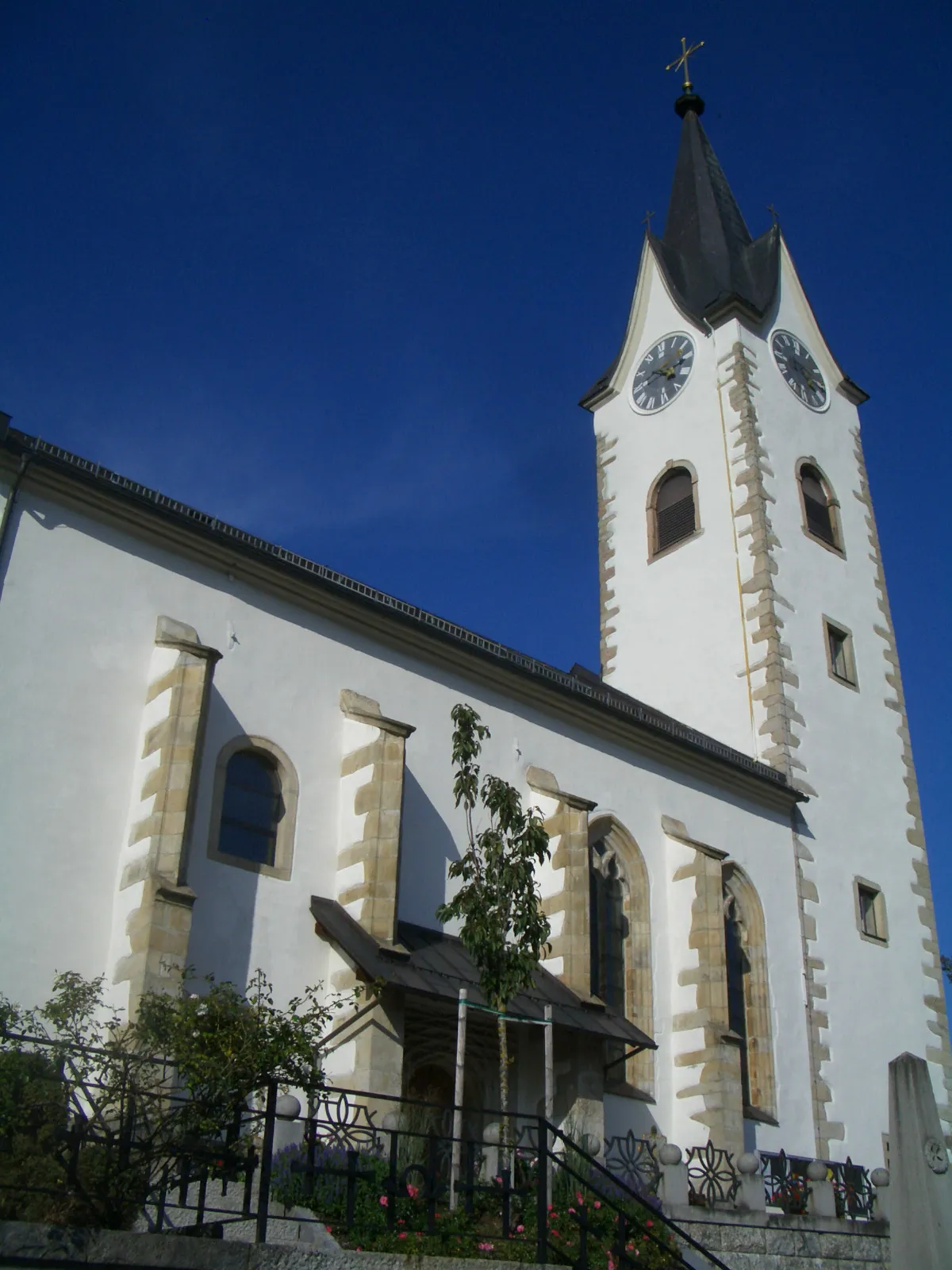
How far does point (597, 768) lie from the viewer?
66.5 feet

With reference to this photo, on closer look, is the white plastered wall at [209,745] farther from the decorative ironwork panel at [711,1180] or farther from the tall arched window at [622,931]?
the decorative ironwork panel at [711,1180]

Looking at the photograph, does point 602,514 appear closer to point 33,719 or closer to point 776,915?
point 776,915

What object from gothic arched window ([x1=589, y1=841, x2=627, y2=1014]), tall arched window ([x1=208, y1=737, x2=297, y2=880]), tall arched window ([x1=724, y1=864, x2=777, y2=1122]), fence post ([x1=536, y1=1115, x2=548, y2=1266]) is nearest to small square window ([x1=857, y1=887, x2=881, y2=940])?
tall arched window ([x1=724, y1=864, x2=777, y2=1122])

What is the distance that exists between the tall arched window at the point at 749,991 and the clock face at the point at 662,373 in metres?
13.3

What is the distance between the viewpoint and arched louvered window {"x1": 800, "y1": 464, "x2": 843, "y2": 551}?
28.6 meters

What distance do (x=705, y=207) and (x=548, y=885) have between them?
22.9m

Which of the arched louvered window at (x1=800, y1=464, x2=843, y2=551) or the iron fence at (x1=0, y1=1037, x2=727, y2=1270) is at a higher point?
the arched louvered window at (x1=800, y1=464, x2=843, y2=551)

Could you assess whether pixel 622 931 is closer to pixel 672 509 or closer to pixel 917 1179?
pixel 917 1179

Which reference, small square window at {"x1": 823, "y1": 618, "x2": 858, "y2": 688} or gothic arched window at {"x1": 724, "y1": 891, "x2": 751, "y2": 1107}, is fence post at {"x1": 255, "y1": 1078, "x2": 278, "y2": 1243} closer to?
gothic arched window at {"x1": 724, "y1": 891, "x2": 751, "y2": 1107}

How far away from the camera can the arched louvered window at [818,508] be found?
28.6m

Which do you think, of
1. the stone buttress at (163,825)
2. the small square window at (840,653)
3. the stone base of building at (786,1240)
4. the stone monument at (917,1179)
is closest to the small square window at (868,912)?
the small square window at (840,653)

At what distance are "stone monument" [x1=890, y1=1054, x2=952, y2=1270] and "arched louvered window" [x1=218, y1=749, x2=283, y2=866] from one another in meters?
7.67

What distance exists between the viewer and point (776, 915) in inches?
878

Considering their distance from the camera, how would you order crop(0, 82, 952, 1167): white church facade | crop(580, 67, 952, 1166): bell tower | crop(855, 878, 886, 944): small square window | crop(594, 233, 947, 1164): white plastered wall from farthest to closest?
crop(855, 878, 886, 944): small square window < crop(580, 67, 952, 1166): bell tower < crop(594, 233, 947, 1164): white plastered wall < crop(0, 82, 952, 1167): white church facade
